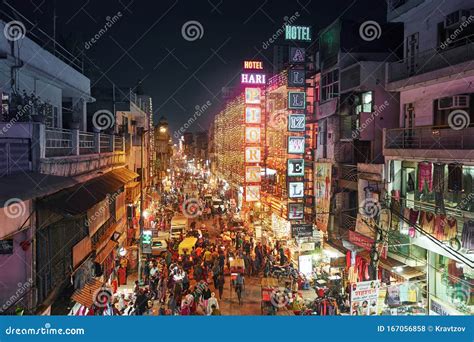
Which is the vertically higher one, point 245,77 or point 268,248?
point 245,77

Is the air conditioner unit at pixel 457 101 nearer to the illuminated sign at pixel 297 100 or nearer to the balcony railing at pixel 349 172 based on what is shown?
the balcony railing at pixel 349 172

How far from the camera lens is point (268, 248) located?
25.4 metres

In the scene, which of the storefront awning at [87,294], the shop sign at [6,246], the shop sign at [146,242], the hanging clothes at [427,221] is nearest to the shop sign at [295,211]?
the shop sign at [146,242]

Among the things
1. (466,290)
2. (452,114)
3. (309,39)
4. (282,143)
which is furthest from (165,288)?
(309,39)

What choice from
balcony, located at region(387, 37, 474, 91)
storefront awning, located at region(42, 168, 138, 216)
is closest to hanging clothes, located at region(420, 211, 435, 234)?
balcony, located at region(387, 37, 474, 91)

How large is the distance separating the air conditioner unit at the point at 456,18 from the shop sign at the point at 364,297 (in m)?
9.54

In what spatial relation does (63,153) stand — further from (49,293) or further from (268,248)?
(268,248)

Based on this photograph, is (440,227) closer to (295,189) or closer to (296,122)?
(295,189)

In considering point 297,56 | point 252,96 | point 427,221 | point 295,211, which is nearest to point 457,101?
point 427,221

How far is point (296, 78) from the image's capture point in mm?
22906

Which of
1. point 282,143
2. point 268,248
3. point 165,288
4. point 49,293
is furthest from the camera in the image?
point 282,143

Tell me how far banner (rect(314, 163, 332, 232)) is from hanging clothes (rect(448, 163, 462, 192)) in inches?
375

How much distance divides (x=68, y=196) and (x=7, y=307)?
293cm

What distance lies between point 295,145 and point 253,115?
7.92 metres
